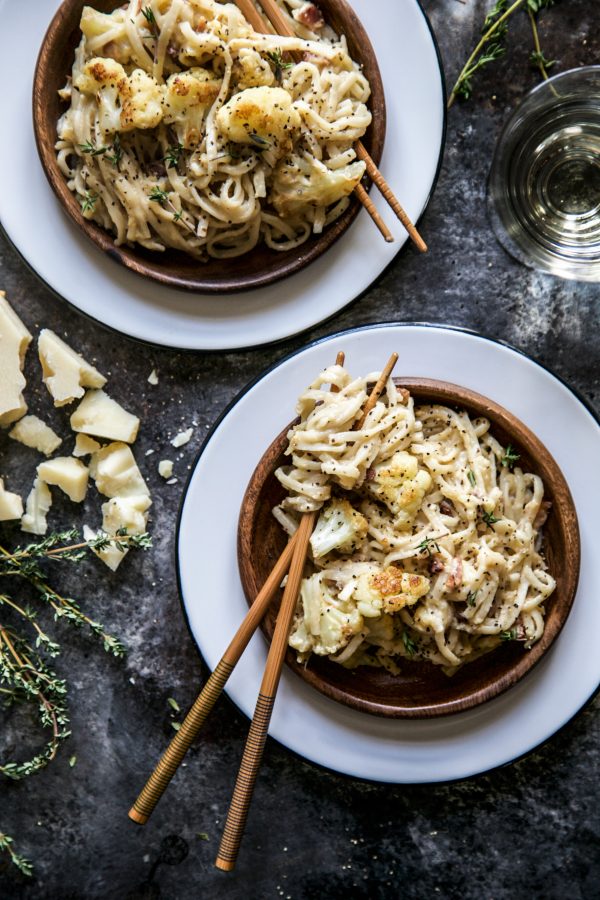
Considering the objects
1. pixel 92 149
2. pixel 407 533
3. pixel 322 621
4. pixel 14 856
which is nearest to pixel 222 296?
pixel 92 149

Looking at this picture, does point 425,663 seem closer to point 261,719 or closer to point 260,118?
point 261,719

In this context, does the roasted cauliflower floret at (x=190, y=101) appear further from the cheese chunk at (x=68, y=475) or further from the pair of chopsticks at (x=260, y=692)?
the cheese chunk at (x=68, y=475)

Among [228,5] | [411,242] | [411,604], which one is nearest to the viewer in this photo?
[411,604]

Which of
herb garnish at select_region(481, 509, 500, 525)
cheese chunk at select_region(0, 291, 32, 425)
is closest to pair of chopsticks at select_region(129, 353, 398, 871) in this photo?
herb garnish at select_region(481, 509, 500, 525)

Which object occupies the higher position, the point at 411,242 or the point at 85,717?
the point at 411,242

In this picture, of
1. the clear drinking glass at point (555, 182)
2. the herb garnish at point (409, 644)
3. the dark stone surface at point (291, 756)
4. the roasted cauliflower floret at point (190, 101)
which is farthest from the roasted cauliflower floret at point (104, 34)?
the herb garnish at point (409, 644)

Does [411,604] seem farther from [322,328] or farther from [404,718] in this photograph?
[322,328]

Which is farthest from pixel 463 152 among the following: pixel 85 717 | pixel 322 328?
pixel 85 717
